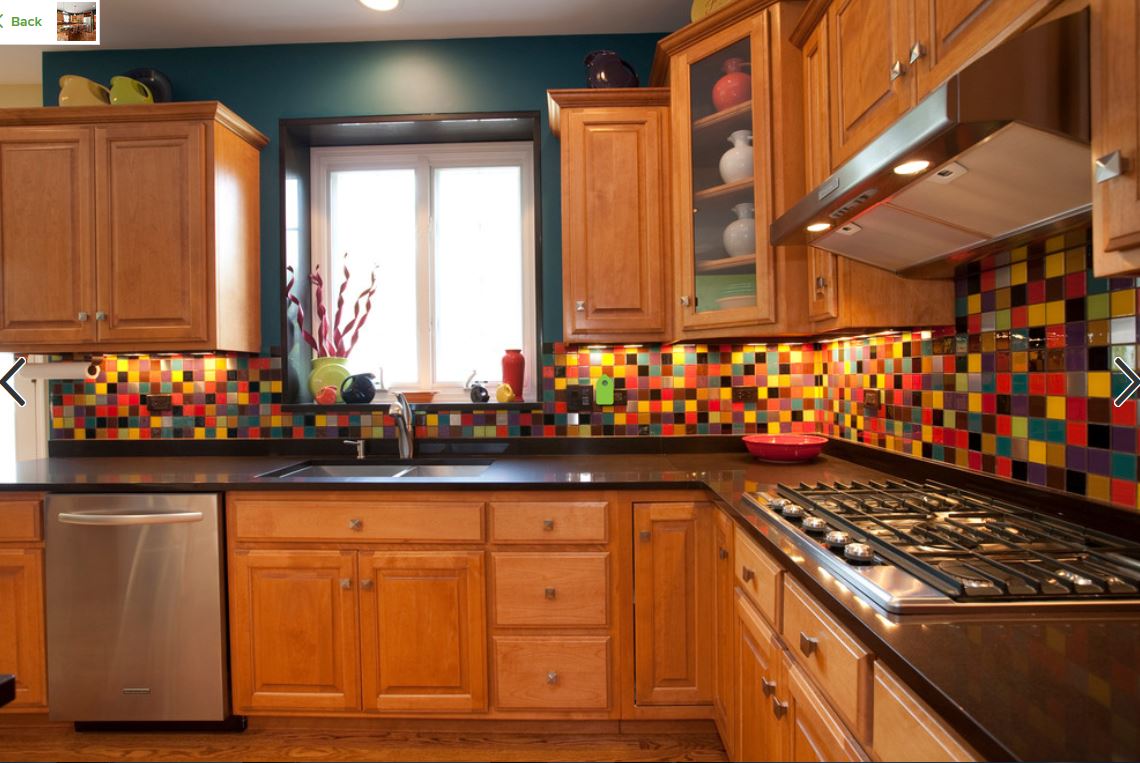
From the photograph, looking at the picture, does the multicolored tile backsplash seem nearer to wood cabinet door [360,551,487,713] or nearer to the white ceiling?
wood cabinet door [360,551,487,713]

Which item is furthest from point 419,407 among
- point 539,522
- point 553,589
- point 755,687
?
point 755,687

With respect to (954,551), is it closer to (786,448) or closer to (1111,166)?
(1111,166)

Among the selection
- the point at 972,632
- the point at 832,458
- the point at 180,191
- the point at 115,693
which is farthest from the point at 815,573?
the point at 180,191

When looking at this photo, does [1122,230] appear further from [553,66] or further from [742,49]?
[553,66]

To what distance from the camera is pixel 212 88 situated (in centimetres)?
269

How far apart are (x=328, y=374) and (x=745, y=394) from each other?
1.83 meters

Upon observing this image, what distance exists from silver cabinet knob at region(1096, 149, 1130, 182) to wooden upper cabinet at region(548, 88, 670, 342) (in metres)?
1.51

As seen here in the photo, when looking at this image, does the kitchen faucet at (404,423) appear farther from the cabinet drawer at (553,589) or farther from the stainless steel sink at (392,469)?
the cabinet drawer at (553,589)

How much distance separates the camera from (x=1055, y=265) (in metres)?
1.35

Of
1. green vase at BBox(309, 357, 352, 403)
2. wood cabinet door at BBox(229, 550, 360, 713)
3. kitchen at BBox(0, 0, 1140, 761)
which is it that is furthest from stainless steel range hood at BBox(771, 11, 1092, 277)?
green vase at BBox(309, 357, 352, 403)

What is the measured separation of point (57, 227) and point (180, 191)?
19.9 inches

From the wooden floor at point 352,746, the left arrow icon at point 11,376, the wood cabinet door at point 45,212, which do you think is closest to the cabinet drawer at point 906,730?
the wooden floor at point 352,746

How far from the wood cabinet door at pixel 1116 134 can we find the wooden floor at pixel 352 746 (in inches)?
68.6

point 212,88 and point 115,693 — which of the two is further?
point 212,88
